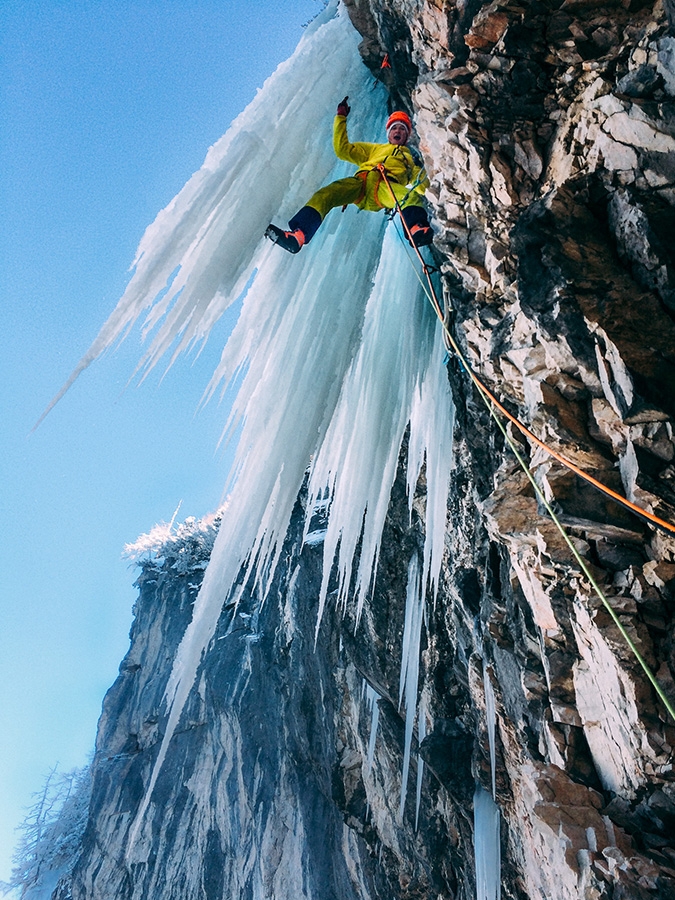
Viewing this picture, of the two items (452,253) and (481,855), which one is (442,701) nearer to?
(481,855)

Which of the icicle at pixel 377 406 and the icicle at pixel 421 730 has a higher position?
the icicle at pixel 377 406

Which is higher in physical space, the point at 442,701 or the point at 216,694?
the point at 216,694

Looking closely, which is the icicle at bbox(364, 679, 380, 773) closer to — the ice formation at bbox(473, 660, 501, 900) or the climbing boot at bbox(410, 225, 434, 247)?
the ice formation at bbox(473, 660, 501, 900)

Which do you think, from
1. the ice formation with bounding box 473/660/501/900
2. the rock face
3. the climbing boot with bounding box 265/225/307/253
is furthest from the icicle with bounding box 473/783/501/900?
the climbing boot with bounding box 265/225/307/253

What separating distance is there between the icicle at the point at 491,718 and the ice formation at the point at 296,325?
96 cm

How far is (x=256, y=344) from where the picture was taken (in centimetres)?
457

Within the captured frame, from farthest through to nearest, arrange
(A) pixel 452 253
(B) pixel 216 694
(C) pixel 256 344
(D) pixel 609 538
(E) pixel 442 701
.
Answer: (B) pixel 216 694 < (E) pixel 442 701 < (C) pixel 256 344 < (A) pixel 452 253 < (D) pixel 609 538

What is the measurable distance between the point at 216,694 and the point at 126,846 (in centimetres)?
347

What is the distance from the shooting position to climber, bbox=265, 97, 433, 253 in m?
4.31

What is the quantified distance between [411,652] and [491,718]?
1965mm

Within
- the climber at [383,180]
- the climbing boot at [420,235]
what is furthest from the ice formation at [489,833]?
the climber at [383,180]

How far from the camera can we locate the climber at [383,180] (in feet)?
14.1

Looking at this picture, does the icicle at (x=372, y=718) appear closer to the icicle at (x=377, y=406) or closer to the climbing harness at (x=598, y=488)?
the icicle at (x=377, y=406)

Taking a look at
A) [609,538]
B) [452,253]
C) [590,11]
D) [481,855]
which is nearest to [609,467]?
[609,538]
